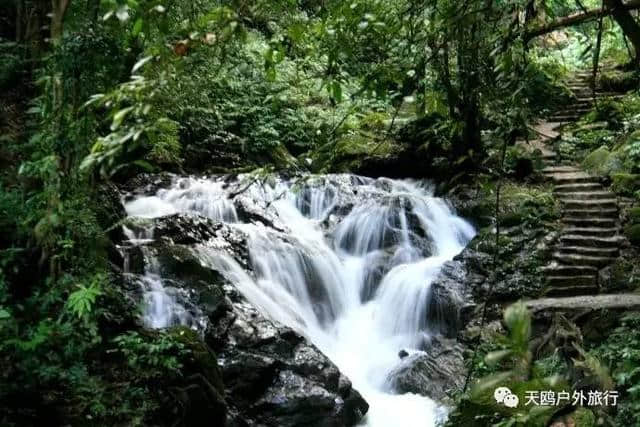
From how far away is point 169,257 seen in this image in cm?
720

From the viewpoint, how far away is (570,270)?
8.09 meters

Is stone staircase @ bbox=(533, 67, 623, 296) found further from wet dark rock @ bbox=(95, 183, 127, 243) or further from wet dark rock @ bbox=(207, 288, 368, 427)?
wet dark rock @ bbox=(95, 183, 127, 243)

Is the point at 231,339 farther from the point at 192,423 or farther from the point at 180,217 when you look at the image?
the point at 180,217

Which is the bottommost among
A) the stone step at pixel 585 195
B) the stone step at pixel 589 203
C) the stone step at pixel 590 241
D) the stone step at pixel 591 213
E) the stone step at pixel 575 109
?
the stone step at pixel 590 241

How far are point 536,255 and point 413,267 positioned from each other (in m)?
1.91

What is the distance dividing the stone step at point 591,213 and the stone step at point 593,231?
33 cm

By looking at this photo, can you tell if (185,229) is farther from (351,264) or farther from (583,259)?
(583,259)

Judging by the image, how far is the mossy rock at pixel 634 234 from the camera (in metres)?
8.30

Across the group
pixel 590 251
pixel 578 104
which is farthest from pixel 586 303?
pixel 578 104

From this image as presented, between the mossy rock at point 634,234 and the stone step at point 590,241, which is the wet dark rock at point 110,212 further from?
the mossy rock at point 634,234

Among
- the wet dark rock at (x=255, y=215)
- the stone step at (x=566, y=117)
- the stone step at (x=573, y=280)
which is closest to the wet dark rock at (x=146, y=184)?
the wet dark rock at (x=255, y=215)

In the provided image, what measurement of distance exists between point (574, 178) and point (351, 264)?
14.5ft

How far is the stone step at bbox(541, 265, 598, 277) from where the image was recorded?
26.2 feet

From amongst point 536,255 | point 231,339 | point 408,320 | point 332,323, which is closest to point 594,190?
point 536,255
